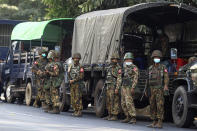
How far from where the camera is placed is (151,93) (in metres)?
15.6

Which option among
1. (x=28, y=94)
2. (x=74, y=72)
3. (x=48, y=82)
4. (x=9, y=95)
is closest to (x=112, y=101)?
(x=74, y=72)

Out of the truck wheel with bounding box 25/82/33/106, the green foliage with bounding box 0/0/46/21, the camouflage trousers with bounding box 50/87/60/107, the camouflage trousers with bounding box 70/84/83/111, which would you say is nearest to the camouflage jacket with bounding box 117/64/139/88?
the camouflage trousers with bounding box 70/84/83/111

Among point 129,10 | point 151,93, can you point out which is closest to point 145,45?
point 129,10

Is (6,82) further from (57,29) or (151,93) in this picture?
(151,93)

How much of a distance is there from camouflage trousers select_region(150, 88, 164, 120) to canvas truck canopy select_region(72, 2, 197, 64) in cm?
255

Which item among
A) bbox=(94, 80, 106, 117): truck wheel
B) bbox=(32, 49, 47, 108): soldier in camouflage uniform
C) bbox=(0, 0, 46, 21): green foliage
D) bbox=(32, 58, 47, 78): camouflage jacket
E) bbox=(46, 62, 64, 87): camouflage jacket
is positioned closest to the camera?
bbox=(94, 80, 106, 117): truck wheel

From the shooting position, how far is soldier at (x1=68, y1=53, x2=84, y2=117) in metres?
18.3

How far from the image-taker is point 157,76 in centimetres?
1536

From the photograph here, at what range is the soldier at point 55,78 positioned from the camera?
63.1 ft

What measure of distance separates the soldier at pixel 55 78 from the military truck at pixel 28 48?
3.17m

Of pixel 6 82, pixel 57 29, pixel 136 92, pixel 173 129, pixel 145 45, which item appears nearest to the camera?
pixel 173 129

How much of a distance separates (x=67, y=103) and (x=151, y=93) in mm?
5678

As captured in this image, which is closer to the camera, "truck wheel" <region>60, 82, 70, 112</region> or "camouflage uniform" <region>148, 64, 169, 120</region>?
"camouflage uniform" <region>148, 64, 169, 120</region>

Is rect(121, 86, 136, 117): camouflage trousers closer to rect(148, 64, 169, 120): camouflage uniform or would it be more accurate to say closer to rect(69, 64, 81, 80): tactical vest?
rect(148, 64, 169, 120): camouflage uniform
